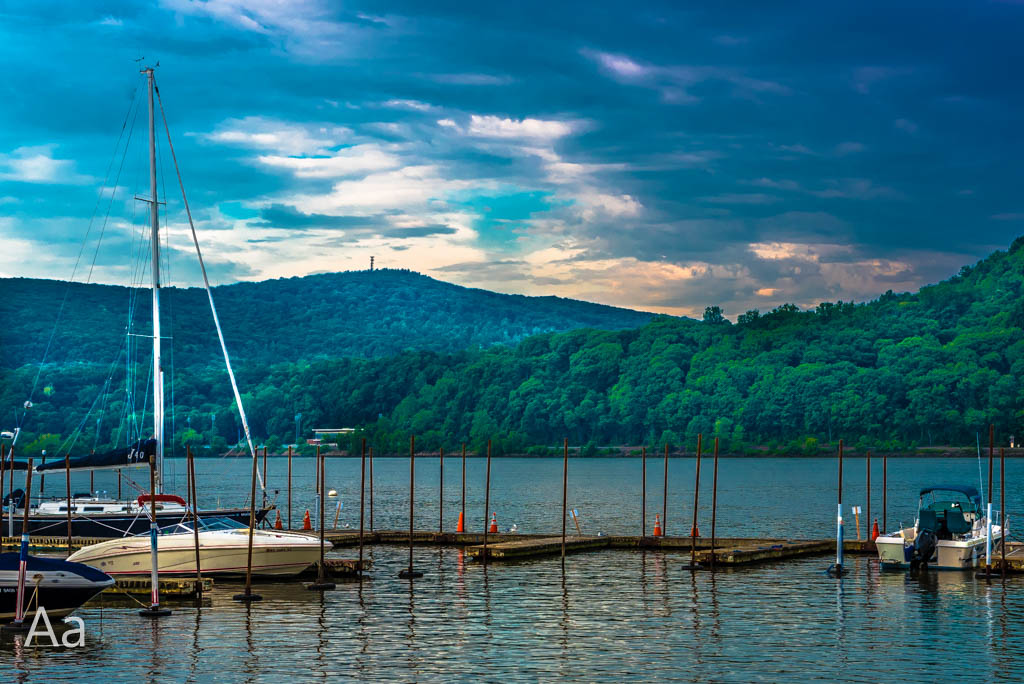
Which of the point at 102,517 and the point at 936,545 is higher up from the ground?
the point at 936,545

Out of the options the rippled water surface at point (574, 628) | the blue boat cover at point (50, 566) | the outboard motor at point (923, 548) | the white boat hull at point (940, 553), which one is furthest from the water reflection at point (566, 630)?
the blue boat cover at point (50, 566)

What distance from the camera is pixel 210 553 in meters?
38.8

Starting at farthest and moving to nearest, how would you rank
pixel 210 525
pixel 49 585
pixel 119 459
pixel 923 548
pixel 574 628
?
pixel 119 459, pixel 210 525, pixel 923 548, pixel 574 628, pixel 49 585

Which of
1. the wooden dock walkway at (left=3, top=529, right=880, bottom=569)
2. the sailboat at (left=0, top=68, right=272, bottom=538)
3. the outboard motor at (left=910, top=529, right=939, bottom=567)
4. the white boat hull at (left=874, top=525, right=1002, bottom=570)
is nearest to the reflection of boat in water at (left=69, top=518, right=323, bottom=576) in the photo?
the wooden dock walkway at (left=3, top=529, right=880, bottom=569)

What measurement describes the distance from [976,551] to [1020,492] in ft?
300

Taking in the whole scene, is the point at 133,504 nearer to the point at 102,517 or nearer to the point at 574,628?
the point at 102,517

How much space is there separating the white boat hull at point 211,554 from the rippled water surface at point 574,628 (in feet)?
3.49

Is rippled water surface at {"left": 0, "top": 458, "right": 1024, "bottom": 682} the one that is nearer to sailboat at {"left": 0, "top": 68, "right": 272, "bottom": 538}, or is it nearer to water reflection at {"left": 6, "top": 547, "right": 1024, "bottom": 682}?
water reflection at {"left": 6, "top": 547, "right": 1024, "bottom": 682}

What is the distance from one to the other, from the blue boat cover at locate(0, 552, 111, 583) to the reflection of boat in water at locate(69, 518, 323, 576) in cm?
760

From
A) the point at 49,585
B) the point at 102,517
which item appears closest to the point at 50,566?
the point at 49,585

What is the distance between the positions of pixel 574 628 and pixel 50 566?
1204 centimetres

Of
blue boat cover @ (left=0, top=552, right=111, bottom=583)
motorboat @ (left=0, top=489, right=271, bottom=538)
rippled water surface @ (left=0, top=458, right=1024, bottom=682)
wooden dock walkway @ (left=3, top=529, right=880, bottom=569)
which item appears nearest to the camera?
rippled water surface @ (left=0, top=458, right=1024, bottom=682)

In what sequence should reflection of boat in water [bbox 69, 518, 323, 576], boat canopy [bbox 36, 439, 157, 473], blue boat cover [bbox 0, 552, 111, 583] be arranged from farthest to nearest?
1. boat canopy [bbox 36, 439, 157, 473]
2. reflection of boat in water [bbox 69, 518, 323, 576]
3. blue boat cover [bbox 0, 552, 111, 583]

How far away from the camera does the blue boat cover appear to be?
28484mm
